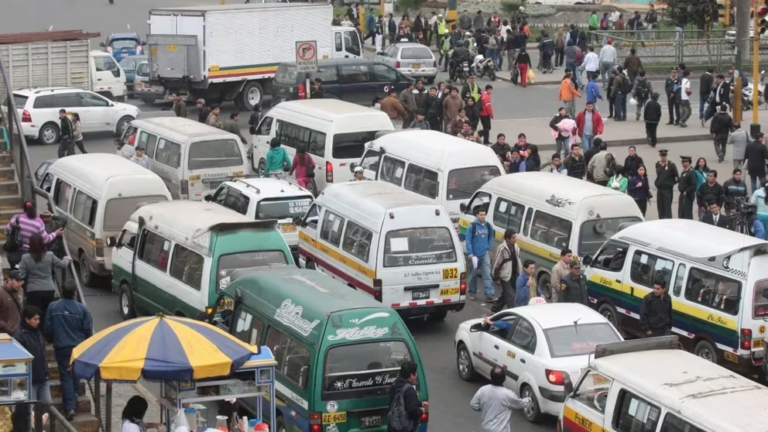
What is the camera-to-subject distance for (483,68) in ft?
147

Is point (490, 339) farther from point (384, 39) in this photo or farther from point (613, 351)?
point (384, 39)

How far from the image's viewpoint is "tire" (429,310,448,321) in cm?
1914

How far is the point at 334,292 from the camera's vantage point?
14.6 m

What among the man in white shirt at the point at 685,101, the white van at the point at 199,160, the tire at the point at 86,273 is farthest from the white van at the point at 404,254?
the man in white shirt at the point at 685,101

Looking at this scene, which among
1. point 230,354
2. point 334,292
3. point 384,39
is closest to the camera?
point 230,354

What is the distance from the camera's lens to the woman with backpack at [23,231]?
16.4 metres

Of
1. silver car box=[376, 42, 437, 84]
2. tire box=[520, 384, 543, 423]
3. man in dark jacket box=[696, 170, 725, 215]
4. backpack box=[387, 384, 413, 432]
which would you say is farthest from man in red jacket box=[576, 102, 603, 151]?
backpack box=[387, 384, 413, 432]

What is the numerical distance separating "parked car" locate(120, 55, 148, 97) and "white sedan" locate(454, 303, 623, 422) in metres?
27.6

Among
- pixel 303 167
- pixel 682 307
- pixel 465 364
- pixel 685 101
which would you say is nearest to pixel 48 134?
pixel 303 167

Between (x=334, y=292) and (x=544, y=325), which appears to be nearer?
(x=334, y=292)

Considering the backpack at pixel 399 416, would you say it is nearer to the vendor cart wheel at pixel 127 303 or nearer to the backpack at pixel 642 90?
the vendor cart wheel at pixel 127 303

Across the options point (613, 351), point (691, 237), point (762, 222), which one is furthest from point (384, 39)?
point (613, 351)

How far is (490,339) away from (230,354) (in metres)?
5.39

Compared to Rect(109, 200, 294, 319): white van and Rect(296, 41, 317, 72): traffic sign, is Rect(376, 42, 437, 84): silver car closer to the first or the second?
Rect(296, 41, 317, 72): traffic sign
